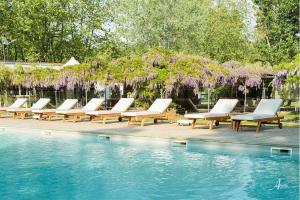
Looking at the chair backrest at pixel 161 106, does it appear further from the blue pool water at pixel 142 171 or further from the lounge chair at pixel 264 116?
the blue pool water at pixel 142 171

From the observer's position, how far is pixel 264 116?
10.9 metres

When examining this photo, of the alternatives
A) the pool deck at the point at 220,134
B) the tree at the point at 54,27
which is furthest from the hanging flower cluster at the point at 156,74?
the tree at the point at 54,27

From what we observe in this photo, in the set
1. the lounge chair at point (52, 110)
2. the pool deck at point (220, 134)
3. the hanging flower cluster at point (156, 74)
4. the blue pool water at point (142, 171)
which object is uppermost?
the hanging flower cluster at point (156, 74)

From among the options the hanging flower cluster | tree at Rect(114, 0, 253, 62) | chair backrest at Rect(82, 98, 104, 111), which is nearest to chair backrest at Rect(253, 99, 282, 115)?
the hanging flower cluster

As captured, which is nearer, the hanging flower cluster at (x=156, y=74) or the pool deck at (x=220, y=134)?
the pool deck at (x=220, y=134)

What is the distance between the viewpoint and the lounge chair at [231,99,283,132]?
1066 centimetres

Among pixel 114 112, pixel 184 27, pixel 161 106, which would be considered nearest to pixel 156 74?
pixel 161 106

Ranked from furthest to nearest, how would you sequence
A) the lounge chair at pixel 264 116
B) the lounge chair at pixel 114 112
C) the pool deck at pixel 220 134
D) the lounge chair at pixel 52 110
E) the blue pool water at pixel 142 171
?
the lounge chair at pixel 52 110, the lounge chair at pixel 114 112, the lounge chair at pixel 264 116, the pool deck at pixel 220 134, the blue pool water at pixel 142 171

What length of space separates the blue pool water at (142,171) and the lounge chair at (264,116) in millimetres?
2013

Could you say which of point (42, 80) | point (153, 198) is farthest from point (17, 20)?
point (153, 198)

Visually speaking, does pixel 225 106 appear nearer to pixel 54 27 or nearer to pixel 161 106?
pixel 161 106

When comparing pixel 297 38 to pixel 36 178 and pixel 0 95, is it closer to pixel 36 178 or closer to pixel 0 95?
pixel 0 95

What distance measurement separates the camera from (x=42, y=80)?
797 inches

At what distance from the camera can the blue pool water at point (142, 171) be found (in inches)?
245
